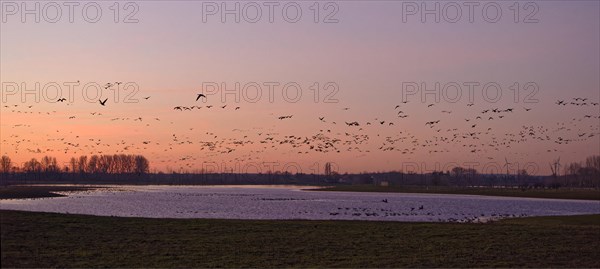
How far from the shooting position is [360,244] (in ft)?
103

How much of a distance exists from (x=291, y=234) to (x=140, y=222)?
952 centimetres

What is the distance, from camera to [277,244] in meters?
30.8

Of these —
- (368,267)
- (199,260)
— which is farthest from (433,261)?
(199,260)

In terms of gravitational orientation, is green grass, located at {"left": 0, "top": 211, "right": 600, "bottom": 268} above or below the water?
above

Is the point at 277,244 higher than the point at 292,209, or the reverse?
the point at 277,244

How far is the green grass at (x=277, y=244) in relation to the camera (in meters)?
25.9

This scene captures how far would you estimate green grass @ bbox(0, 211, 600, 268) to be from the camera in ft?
85.1

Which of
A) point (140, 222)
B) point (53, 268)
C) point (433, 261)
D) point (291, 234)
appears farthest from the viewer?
point (140, 222)

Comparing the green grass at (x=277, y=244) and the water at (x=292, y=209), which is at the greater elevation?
the green grass at (x=277, y=244)

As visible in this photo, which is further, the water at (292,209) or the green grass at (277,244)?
the water at (292,209)

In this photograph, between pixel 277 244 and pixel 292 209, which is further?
pixel 292 209

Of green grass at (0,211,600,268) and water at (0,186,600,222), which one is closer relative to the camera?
green grass at (0,211,600,268)

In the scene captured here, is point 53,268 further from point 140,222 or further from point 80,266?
point 140,222

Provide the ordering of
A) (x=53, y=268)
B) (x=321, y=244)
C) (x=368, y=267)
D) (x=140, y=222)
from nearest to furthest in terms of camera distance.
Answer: (x=53, y=268) → (x=368, y=267) → (x=321, y=244) → (x=140, y=222)
